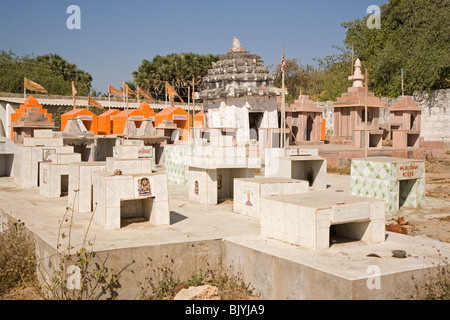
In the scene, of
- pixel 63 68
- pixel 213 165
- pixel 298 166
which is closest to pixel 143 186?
pixel 213 165

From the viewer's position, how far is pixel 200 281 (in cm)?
811

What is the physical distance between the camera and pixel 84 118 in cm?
2695

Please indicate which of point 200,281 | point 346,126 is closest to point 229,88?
point 346,126

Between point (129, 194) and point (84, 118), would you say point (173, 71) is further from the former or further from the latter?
point (129, 194)

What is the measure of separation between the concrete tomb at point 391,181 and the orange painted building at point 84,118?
17.9 metres

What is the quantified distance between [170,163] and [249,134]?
8.59 metres

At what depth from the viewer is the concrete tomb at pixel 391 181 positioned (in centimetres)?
1189

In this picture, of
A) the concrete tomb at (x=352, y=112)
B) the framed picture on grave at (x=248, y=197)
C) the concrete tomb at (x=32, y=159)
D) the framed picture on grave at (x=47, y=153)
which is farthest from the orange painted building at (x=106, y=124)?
the framed picture on grave at (x=248, y=197)

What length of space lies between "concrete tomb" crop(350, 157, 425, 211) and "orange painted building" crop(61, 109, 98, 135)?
17.9 meters

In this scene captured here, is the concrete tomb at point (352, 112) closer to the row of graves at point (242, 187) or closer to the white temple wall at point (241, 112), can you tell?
the white temple wall at point (241, 112)

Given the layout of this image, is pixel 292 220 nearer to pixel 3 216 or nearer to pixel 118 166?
pixel 118 166

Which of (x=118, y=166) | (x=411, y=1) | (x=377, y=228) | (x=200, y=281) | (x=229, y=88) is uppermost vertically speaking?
(x=411, y=1)

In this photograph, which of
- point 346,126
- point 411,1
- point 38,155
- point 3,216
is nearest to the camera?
point 3,216
